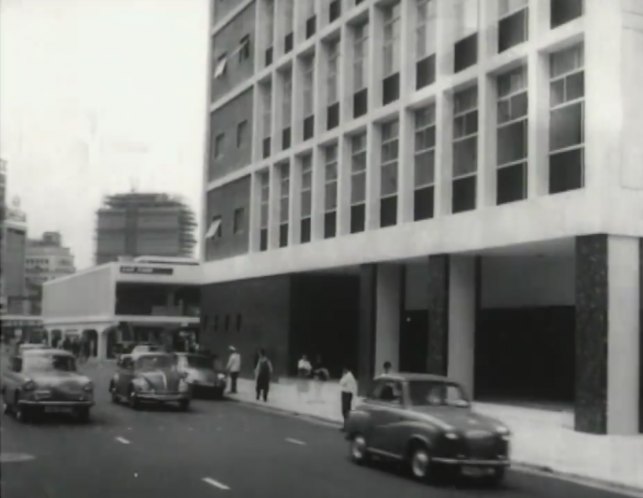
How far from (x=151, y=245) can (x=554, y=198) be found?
43.9 feet

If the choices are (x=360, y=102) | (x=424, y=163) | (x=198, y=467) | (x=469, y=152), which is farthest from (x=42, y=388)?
(x=360, y=102)

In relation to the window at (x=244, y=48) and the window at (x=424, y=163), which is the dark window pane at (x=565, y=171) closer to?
the window at (x=424, y=163)

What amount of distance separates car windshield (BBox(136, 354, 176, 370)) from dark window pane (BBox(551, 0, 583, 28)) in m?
13.3

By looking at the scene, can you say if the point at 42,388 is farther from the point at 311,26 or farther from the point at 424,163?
the point at 311,26

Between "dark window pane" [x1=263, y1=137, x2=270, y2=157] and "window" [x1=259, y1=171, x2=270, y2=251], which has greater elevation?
"dark window pane" [x1=263, y1=137, x2=270, y2=157]

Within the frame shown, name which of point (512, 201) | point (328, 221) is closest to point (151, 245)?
point (512, 201)

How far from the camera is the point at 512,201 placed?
2483 centimetres

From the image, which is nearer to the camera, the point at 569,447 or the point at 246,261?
the point at 569,447

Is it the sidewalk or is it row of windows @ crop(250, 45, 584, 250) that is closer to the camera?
the sidewalk

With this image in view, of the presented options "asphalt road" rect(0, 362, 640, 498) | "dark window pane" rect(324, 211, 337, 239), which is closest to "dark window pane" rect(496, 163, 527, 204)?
"asphalt road" rect(0, 362, 640, 498)

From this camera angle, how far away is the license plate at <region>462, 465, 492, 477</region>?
13.2 meters

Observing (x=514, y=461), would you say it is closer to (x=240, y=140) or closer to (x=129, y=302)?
(x=240, y=140)

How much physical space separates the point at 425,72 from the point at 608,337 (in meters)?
11.5

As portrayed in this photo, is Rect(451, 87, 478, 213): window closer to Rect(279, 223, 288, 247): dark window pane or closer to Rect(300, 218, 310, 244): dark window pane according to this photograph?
Rect(300, 218, 310, 244): dark window pane
